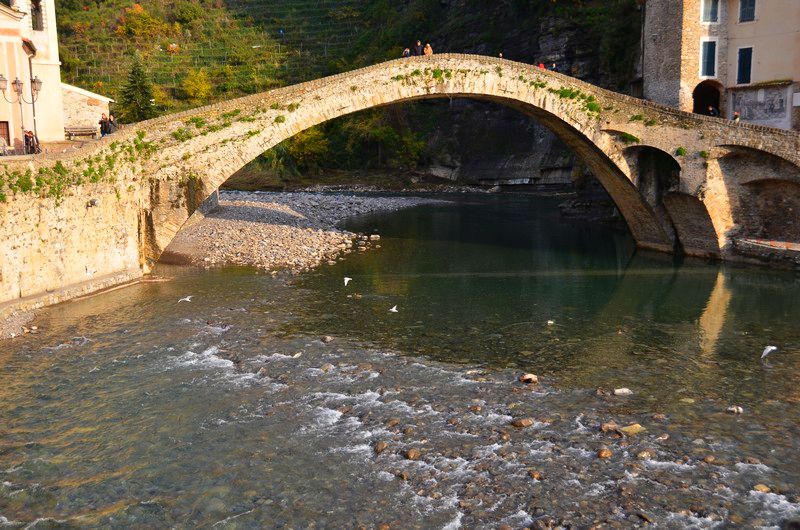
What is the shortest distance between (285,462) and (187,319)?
6.69 metres

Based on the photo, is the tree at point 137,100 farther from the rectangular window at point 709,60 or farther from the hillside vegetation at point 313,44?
the rectangular window at point 709,60

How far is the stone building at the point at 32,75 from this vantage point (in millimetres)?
19047

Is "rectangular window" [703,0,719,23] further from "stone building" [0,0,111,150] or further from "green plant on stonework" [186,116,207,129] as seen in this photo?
"stone building" [0,0,111,150]

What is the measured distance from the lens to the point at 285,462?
8.85 metres

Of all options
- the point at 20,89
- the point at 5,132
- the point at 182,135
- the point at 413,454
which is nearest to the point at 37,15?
the point at 5,132

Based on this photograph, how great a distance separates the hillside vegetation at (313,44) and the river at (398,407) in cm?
2260

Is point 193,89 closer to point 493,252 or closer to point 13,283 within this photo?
point 493,252

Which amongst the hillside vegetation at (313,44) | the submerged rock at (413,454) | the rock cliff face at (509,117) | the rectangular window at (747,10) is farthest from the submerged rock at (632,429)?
the hillside vegetation at (313,44)

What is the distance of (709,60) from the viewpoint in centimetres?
2473

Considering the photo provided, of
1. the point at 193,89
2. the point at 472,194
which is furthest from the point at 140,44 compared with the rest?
the point at 472,194

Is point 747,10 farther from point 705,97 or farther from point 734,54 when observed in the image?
point 705,97

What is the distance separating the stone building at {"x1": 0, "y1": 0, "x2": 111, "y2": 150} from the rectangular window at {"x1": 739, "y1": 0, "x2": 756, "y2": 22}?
20.4 meters

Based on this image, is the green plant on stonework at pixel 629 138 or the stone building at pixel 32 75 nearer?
the stone building at pixel 32 75

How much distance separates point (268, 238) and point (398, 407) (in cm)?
1447
